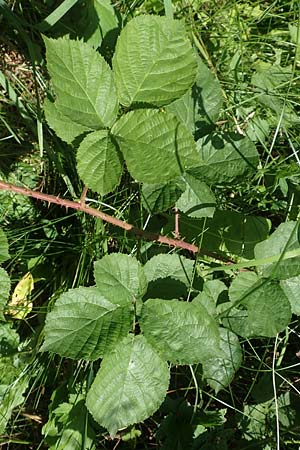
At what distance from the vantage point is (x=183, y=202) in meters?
1.51

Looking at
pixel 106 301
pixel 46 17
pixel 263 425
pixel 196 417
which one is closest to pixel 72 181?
pixel 46 17

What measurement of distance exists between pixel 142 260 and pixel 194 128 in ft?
1.47

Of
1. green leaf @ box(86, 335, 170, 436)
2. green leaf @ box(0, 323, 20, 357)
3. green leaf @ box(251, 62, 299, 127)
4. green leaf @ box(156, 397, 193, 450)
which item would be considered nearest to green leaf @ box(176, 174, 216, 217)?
green leaf @ box(86, 335, 170, 436)

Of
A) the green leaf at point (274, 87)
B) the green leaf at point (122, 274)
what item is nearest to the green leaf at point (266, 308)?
the green leaf at point (122, 274)

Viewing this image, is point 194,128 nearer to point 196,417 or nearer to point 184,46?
point 184,46

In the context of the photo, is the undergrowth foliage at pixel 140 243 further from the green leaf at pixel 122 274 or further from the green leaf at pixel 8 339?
the green leaf at pixel 8 339

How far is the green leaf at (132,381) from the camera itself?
1299 mm

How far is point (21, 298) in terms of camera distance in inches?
75.6

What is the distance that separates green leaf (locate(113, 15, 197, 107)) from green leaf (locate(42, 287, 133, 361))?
45 cm

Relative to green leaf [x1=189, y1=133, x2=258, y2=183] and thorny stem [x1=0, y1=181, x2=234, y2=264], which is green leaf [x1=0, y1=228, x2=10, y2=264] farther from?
green leaf [x1=189, y1=133, x2=258, y2=183]

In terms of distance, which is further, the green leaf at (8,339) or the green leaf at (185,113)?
the green leaf at (8,339)

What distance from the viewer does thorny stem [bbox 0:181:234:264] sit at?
132 cm

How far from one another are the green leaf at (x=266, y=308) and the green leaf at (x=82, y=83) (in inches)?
20.7

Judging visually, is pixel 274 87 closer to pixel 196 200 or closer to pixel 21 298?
pixel 196 200
